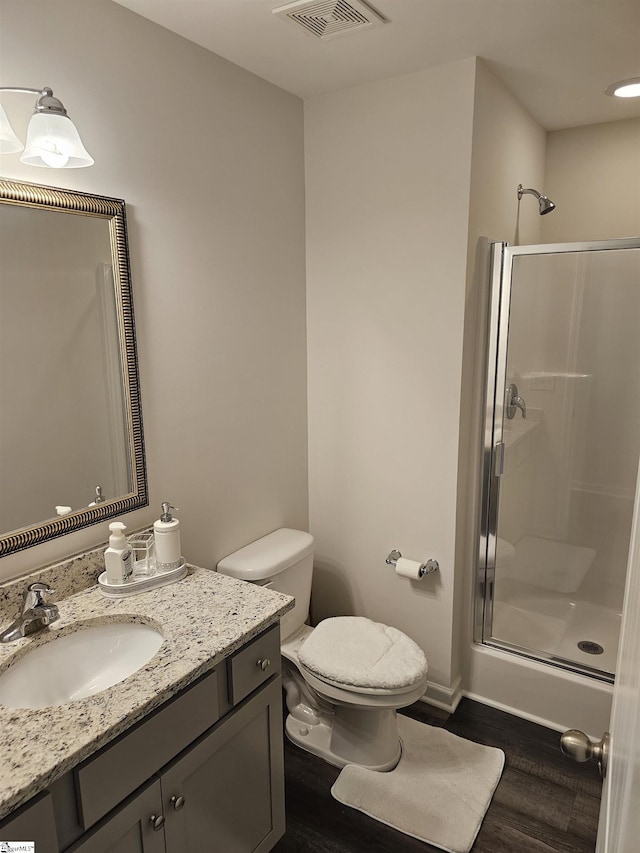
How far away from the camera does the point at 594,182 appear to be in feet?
9.91

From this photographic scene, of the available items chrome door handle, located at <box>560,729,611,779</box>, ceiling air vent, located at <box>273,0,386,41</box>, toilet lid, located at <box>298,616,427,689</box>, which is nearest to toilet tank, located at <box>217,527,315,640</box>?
toilet lid, located at <box>298,616,427,689</box>

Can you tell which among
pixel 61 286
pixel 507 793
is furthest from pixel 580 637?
pixel 61 286

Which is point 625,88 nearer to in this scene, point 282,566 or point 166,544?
point 282,566

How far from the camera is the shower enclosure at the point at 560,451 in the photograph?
7.54 ft

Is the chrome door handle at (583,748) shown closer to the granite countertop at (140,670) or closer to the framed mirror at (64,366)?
the granite countertop at (140,670)

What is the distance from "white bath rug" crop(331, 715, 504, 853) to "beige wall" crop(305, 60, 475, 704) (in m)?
0.30

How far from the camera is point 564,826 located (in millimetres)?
1905

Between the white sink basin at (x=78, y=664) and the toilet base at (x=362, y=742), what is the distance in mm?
948

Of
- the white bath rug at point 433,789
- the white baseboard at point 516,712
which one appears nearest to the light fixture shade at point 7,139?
the white bath rug at point 433,789

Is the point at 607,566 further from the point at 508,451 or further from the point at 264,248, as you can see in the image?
the point at 264,248

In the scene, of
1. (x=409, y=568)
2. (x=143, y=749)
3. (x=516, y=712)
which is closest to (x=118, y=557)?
(x=143, y=749)

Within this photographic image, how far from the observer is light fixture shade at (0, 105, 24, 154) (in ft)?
4.37

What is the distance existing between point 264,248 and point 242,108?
19.4 inches

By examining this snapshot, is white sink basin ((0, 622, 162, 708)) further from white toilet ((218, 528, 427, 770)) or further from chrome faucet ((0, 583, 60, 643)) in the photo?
white toilet ((218, 528, 427, 770))
